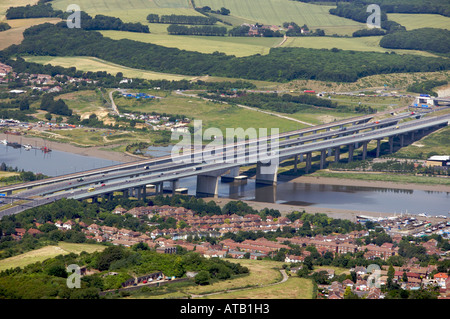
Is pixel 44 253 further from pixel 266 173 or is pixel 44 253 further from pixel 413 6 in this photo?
pixel 413 6

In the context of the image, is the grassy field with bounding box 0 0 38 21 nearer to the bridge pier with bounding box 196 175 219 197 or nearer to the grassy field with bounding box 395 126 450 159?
the grassy field with bounding box 395 126 450 159

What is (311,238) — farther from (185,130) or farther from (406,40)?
(406,40)

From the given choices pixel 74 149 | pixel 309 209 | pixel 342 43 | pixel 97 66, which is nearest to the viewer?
pixel 309 209

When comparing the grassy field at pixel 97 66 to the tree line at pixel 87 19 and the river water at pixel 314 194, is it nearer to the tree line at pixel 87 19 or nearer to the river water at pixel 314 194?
the tree line at pixel 87 19

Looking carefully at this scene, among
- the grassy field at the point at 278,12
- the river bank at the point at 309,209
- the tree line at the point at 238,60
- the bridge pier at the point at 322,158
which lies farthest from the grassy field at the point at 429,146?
the grassy field at the point at 278,12

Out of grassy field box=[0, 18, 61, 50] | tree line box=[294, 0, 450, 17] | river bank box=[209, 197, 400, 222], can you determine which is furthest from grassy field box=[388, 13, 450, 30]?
river bank box=[209, 197, 400, 222]

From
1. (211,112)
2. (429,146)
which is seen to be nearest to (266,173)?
(429,146)

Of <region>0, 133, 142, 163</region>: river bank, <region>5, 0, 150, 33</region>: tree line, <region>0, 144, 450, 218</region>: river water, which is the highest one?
<region>5, 0, 150, 33</region>: tree line
